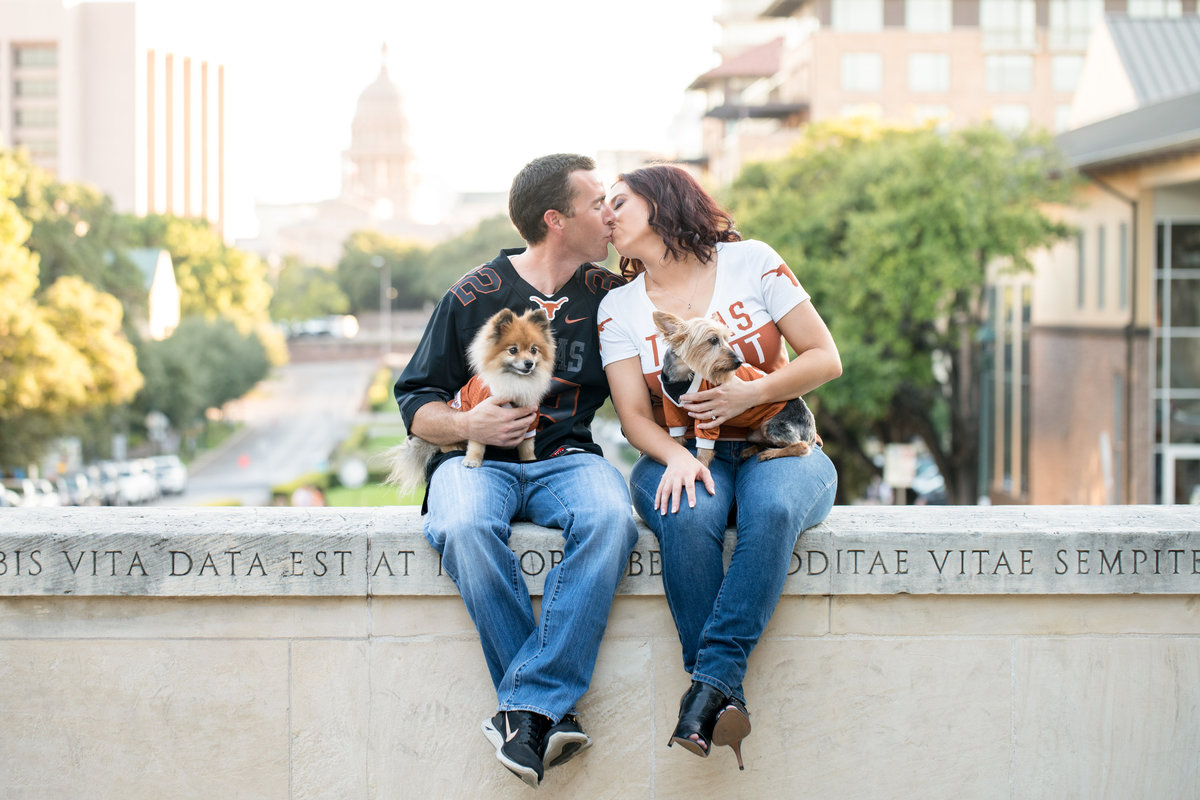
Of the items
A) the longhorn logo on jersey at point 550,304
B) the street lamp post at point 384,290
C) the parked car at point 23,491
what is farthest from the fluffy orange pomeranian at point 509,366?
the street lamp post at point 384,290

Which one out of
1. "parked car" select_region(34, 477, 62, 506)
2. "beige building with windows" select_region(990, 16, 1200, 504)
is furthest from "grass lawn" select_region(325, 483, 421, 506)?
"beige building with windows" select_region(990, 16, 1200, 504)

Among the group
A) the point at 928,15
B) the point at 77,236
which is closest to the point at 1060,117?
the point at 928,15

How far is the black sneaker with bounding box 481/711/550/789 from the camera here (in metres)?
3.94

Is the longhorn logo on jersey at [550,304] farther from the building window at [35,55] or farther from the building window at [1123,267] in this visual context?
the building window at [35,55]

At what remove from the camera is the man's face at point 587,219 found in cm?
497

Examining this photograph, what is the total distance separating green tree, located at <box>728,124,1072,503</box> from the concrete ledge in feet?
72.6

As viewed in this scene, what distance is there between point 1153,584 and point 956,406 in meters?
26.2

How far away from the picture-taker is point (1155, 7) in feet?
203

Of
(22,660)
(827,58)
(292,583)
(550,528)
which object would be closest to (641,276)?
(550,528)

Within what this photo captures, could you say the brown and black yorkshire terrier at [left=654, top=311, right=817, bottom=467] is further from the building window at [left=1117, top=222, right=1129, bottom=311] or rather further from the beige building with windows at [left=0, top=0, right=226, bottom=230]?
the beige building with windows at [left=0, top=0, right=226, bottom=230]

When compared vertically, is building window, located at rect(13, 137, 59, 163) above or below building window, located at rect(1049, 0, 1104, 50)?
above

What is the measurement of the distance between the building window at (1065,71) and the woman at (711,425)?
65.4m

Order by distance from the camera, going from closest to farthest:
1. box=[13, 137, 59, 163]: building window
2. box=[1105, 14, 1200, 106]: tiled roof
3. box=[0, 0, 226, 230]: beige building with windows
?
box=[1105, 14, 1200, 106]: tiled roof < box=[0, 0, 226, 230]: beige building with windows < box=[13, 137, 59, 163]: building window

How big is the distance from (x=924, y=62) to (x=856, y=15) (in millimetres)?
4360
